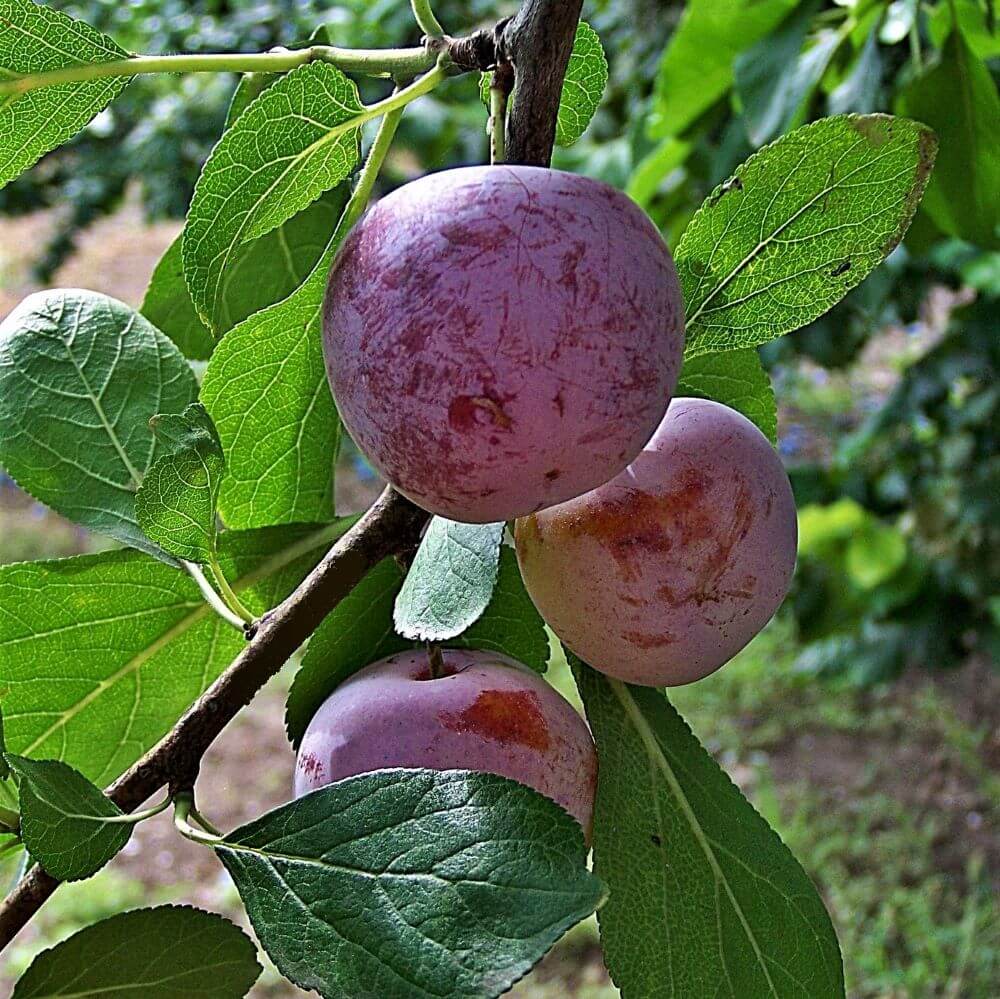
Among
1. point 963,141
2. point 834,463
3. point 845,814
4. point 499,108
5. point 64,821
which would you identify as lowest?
point 845,814

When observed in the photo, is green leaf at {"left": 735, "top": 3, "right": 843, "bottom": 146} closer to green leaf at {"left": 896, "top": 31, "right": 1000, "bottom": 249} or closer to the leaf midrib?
green leaf at {"left": 896, "top": 31, "right": 1000, "bottom": 249}

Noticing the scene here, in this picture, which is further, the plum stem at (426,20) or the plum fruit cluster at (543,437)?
the plum stem at (426,20)

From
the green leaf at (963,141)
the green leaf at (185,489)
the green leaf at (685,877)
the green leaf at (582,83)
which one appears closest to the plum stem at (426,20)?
the green leaf at (582,83)

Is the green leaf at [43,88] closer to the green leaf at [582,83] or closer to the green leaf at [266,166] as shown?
the green leaf at [266,166]

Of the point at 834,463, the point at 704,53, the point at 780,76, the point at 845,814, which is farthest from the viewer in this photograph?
the point at 845,814

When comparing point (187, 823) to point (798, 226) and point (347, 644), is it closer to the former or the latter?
point (347, 644)

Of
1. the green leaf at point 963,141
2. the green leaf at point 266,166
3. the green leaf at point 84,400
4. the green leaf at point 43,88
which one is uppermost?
the green leaf at point 43,88

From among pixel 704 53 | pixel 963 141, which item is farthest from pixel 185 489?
pixel 704 53
